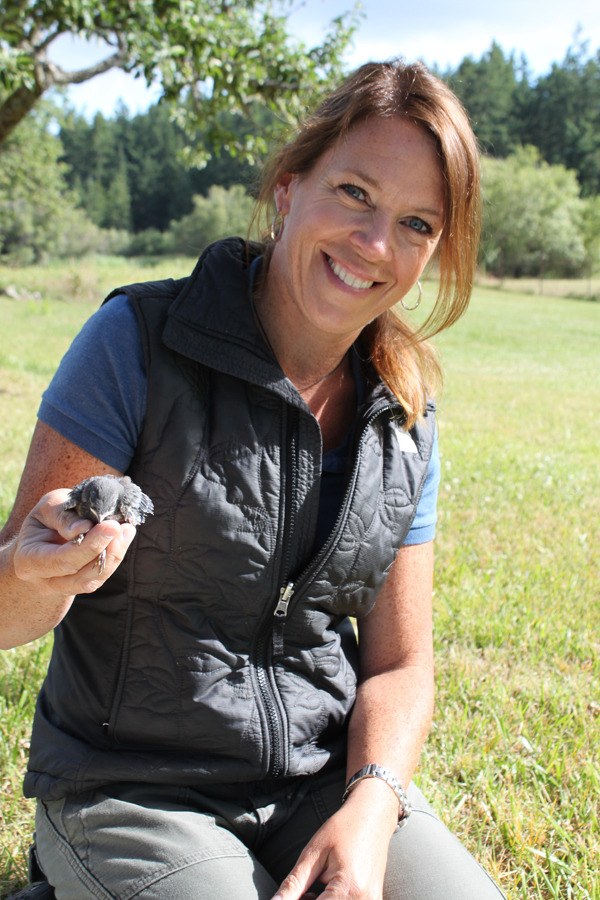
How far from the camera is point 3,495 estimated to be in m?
5.82

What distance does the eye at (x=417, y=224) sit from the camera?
230 cm

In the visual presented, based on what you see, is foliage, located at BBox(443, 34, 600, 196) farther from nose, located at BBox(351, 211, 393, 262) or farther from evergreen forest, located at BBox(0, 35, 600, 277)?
nose, located at BBox(351, 211, 393, 262)

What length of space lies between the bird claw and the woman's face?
A: 3.20 feet

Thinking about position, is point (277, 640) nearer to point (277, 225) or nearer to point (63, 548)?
point (63, 548)

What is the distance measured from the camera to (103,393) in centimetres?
193

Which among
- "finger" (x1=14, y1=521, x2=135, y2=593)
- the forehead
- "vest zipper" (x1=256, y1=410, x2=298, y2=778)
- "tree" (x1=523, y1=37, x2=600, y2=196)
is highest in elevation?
"tree" (x1=523, y1=37, x2=600, y2=196)

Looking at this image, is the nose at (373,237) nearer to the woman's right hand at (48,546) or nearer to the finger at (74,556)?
the woman's right hand at (48,546)

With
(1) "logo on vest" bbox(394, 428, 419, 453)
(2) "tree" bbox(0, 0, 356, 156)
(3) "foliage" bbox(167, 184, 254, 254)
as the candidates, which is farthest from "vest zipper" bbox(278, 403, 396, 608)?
(3) "foliage" bbox(167, 184, 254, 254)

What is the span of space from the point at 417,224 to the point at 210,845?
1.66 m

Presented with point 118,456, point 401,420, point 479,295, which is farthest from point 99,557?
point 479,295

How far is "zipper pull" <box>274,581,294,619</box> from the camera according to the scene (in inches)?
82.0

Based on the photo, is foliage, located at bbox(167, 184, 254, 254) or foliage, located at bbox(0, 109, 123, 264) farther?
foliage, located at bbox(167, 184, 254, 254)

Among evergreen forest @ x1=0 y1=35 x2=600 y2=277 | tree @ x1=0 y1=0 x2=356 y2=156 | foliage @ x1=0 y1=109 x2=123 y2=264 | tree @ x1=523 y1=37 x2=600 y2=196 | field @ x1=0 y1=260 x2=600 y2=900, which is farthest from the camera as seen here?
tree @ x1=523 y1=37 x2=600 y2=196

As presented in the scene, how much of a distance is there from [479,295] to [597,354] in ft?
88.3
